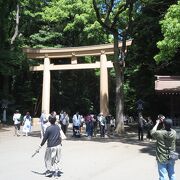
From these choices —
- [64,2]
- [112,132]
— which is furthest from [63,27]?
[112,132]

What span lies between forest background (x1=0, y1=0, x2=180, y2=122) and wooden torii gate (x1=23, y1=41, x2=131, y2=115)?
1402 mm

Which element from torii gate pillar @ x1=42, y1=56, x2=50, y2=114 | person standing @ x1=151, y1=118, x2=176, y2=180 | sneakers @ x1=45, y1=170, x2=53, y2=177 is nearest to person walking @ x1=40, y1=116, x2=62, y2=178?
sneakers @ x1=45, y1=170, x2=53, y2=177

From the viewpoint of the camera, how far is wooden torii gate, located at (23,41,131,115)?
3962cm

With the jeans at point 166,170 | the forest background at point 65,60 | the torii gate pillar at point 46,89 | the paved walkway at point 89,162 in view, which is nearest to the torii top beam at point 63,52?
the torii gate pillar at point 46,89

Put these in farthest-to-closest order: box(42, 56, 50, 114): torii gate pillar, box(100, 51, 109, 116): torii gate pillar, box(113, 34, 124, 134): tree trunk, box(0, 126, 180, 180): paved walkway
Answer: box(42, 56, 50, 114): torii gate pillar < box(100, 51, 109, 116): torii gate pillar < box(113, 34, 124, 134): tree trunk < box(0, 126, 180, 180): paved walkway

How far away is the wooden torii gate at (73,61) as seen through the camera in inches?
1560

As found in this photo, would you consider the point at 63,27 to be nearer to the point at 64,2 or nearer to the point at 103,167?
the point at 64,2

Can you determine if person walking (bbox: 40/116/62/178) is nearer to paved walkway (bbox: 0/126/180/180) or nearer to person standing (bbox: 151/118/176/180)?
paved walkway (bbox: 0/126/180/180)

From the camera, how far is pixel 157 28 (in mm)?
32062

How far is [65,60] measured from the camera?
49625 mm

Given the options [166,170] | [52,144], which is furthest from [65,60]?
[166,170]

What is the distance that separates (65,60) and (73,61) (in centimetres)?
756

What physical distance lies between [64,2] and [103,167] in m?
34.4

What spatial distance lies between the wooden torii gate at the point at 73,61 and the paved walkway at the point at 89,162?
18.0 meters
